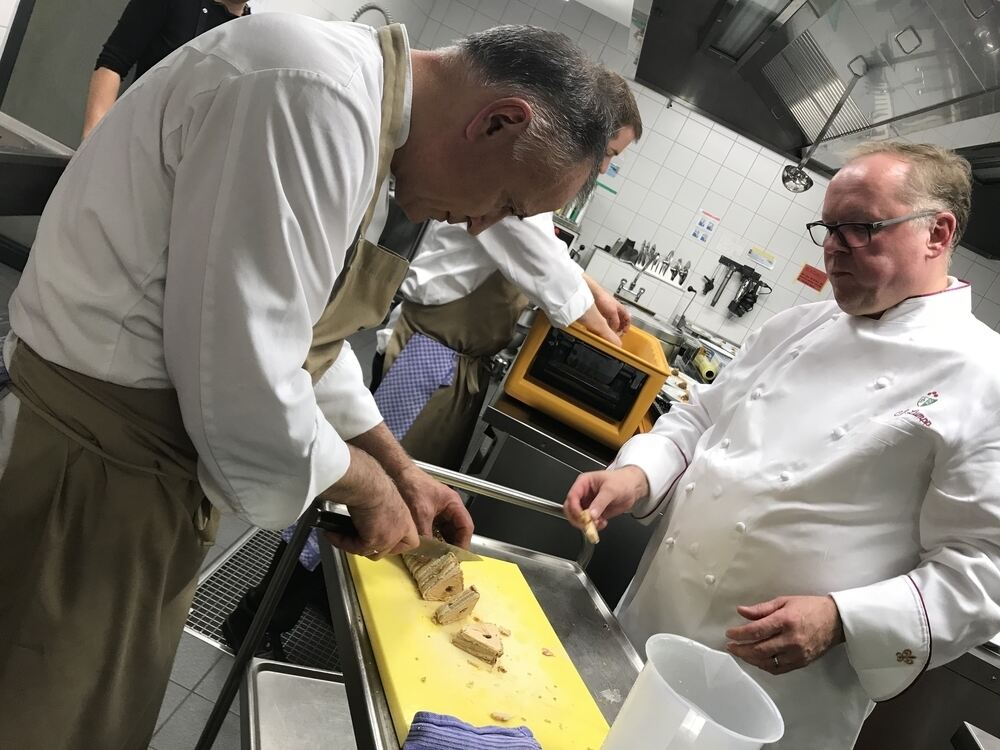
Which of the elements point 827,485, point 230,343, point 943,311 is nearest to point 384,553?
point 230,343

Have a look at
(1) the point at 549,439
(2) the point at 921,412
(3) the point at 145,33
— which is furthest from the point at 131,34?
(2) the point at 921,412

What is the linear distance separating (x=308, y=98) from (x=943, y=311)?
46.9 inches

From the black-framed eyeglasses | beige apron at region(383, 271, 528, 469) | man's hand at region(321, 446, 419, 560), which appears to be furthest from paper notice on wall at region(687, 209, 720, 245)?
man's hand at region(321, 446, 419, 560)

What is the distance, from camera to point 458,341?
6.91ft

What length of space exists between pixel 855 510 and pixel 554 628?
549 millimetres

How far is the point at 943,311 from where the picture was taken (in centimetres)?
127

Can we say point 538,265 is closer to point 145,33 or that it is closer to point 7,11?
point 145,33

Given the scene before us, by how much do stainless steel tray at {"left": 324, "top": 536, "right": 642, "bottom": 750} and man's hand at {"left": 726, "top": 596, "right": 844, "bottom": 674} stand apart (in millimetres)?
182

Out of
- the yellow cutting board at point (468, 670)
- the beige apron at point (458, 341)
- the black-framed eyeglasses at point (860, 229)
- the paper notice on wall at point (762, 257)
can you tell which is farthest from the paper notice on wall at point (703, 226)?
the yellow cutting board at point (468, 670)

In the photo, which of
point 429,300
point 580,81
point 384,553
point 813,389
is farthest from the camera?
point 429,300

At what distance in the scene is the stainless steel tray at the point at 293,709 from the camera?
110 centimetres

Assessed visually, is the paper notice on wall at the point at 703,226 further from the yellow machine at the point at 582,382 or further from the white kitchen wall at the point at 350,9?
the yellow machine at the point at 582,382

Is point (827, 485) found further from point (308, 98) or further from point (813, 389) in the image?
point (308, 98)

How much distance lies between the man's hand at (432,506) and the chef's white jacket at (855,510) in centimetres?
46
